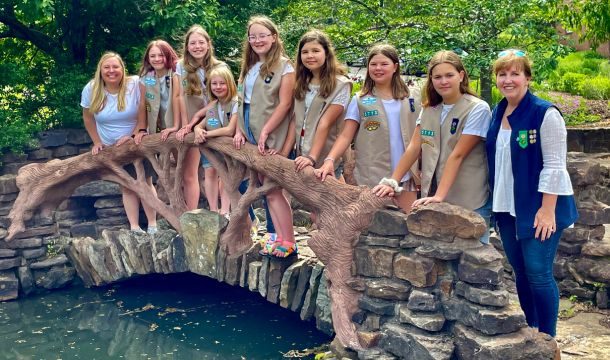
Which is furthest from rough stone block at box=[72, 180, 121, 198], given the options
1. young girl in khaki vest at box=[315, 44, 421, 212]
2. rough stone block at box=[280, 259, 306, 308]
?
young girl in khaki vest at box=[315, 44, 421, 212]

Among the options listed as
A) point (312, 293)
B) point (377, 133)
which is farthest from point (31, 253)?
point (377, 133)

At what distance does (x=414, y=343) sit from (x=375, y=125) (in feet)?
4.69

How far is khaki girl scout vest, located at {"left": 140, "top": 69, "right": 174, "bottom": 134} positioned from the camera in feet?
21.0

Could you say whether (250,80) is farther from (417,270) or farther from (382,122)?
(417,270)

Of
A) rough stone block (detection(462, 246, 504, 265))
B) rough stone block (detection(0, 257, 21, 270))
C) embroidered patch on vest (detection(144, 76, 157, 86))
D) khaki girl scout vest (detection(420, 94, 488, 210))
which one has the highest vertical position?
embroidered patch on vest (detection(144, 76, 157, 86))

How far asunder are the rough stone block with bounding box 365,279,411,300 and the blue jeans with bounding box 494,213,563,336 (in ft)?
2.39

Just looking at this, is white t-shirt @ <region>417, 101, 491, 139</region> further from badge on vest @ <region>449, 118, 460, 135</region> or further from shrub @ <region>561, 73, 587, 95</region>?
shrub @ <region>561, 73, 587, 95</region>

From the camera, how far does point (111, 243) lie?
290 inches

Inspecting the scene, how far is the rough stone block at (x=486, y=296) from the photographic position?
431 cm

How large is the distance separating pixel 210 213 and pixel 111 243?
58.2 inches

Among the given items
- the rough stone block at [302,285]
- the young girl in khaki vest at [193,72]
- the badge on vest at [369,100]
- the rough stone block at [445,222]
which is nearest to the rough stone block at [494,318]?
the rough stone block at [445,222]

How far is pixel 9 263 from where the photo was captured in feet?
25.6

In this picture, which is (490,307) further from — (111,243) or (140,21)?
(140,21)

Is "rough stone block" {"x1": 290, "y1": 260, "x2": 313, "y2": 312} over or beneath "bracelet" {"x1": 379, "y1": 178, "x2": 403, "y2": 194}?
beneath
